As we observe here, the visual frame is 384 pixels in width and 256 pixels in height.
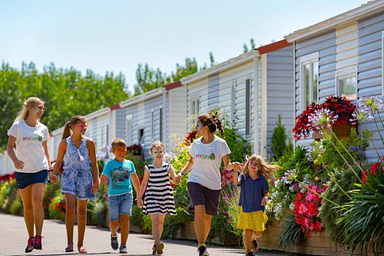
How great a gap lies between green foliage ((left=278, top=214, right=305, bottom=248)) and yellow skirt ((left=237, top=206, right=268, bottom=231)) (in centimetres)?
129

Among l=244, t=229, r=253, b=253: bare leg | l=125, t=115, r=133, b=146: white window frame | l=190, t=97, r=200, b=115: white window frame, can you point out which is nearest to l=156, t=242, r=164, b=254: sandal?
l=244, t=229, r=253, b=253: bare leg

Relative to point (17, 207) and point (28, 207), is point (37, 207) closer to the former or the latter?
point (28, 207)

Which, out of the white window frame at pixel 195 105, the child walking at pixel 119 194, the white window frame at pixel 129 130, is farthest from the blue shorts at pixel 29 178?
the white window frame at pixel 129 130

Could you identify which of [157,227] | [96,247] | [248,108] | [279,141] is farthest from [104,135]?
[157,227]

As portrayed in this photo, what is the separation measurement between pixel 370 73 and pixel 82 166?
5726 mm

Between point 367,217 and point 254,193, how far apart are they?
1.75m

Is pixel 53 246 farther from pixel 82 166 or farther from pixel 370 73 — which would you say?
pixel 370 73

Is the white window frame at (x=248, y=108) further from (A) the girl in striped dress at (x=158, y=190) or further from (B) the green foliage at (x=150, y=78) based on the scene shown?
(B) the green foliage at (x=150, y=78)

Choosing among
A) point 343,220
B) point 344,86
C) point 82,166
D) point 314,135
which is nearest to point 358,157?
point 314,135

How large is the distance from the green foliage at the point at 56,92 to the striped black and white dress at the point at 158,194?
51.2 metres

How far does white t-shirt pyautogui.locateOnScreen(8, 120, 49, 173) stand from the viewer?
11.1 metres

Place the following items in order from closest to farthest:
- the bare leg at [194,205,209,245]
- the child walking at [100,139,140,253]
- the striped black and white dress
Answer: the bare leg at [194,205,209,245], the child walking at [100,139,140,253], the striped black and white dress

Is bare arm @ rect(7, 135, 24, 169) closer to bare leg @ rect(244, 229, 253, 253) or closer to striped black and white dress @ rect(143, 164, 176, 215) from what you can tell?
striped black and white dress @ rect(143, 164, 176, 215)

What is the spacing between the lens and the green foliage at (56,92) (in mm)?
62222
